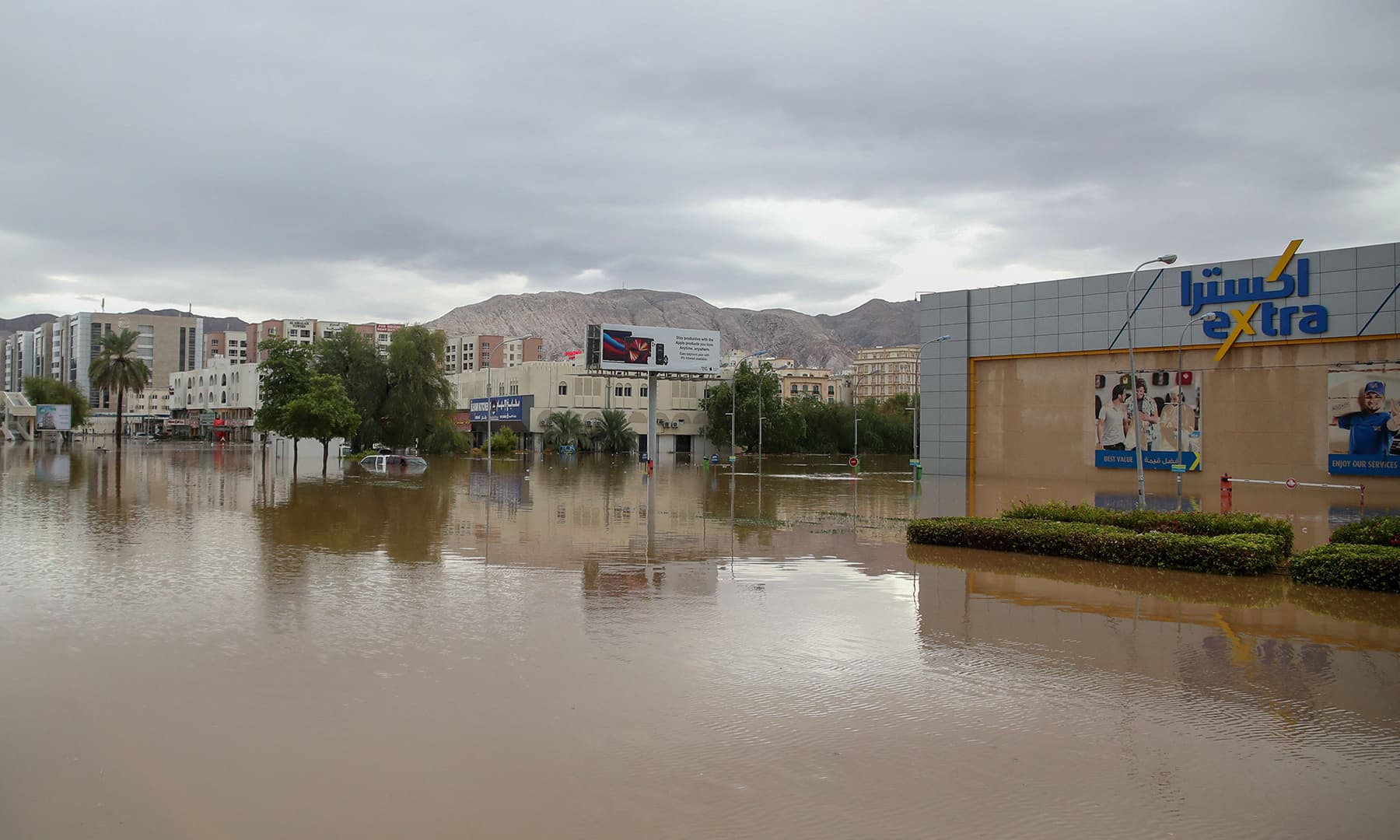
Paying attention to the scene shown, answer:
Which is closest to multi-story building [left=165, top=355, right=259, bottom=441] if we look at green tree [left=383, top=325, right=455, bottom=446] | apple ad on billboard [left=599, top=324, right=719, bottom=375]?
green tree [left=383, top=325, right=455, bottom=446]

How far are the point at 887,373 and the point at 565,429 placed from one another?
95.6 meters

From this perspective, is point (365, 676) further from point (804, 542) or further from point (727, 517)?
point (727, 517)

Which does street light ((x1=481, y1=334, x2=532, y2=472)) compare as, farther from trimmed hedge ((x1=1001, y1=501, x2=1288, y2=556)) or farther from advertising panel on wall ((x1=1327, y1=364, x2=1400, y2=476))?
advertising panel on wall ((x1=1327, y1=364, x2=1400, y2=476))

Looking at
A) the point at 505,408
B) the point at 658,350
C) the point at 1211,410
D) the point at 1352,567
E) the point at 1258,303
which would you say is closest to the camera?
the point at 1352,567

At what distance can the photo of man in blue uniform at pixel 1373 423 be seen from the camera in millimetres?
37656

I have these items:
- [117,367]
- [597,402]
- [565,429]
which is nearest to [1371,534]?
[565,429]

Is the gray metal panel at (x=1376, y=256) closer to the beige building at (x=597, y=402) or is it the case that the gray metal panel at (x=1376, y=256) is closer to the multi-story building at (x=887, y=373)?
the beige building at (x=597, y=402)

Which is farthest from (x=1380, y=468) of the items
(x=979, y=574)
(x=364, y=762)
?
(x=364, y=762)

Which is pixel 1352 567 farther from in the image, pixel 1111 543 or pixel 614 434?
pixel 614 434

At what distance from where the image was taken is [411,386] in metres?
66.8

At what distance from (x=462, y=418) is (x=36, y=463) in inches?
2483

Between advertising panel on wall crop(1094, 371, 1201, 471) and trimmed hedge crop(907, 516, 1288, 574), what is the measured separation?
27.1 m

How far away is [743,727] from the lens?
7180mm

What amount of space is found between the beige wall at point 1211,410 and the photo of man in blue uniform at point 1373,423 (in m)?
0.99
